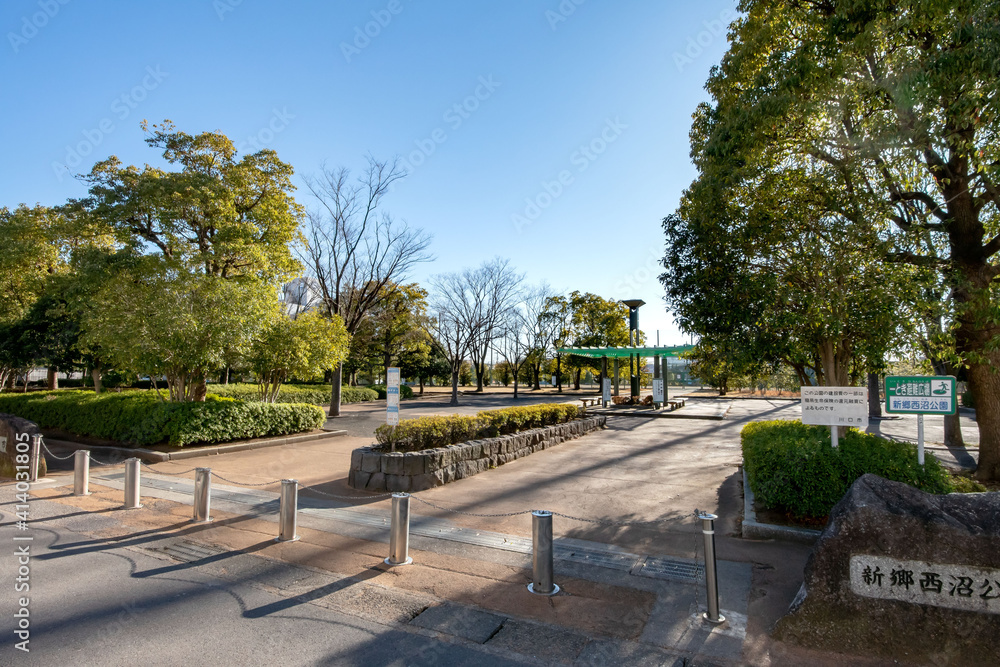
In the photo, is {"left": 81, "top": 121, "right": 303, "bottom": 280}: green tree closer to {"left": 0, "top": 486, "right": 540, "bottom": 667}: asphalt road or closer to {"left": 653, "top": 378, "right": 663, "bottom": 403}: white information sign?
{"left": 0, "top": 486, "right": 540, "bottom": 667}: asphalt road

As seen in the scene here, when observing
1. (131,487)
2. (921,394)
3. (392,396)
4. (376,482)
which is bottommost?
(376,482)

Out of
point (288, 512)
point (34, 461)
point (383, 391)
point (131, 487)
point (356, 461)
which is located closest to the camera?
point (288, 512)

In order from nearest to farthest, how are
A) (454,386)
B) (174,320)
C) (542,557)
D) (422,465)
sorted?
(542,557), (422,465), (174,320), (454,386)

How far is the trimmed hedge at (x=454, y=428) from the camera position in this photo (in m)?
9.30

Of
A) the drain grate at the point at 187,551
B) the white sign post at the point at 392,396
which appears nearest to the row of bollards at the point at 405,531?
the drain grate at the point at 187,551

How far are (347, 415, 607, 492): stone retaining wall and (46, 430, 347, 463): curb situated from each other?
4.71m

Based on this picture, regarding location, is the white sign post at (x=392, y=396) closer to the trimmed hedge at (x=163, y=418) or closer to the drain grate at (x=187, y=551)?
the drain grate at (x=187, y=551)

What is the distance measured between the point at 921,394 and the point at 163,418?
13.9 meters

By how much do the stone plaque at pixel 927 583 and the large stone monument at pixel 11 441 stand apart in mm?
12265

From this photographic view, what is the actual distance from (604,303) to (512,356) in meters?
10.4

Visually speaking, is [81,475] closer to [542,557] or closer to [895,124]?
[542,557]

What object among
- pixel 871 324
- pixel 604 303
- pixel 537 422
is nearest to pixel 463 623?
pixel 871 324

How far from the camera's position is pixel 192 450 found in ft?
38.2

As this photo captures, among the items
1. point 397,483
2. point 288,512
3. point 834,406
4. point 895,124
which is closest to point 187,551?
point 288,512
